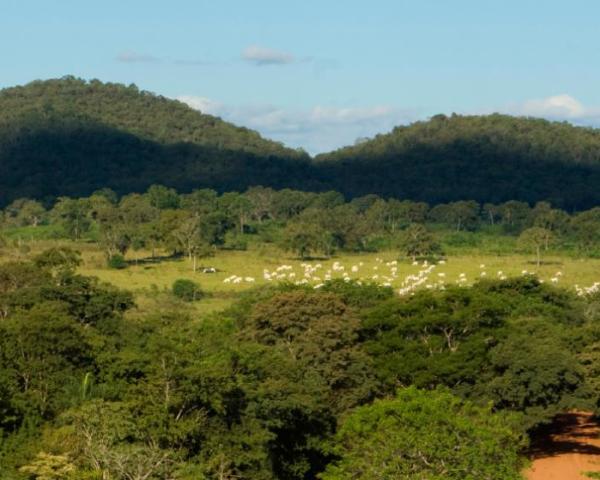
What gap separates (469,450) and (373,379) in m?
10.1

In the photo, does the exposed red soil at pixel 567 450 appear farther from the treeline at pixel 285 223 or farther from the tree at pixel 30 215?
the tree at pixel 30 215

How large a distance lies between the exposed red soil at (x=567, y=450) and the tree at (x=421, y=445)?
6.59 meters

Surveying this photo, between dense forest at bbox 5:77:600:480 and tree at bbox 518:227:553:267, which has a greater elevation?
tree at bbox 518:227:553:267

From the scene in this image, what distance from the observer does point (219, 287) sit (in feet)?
257

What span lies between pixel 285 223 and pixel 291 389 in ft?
317

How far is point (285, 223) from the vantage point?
130 meters

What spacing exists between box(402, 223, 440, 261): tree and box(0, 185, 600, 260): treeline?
78 mm

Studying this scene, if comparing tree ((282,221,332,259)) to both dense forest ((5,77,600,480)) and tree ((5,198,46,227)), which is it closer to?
dense forest ((5,77,600,480))

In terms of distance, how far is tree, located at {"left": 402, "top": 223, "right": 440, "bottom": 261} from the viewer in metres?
99.1

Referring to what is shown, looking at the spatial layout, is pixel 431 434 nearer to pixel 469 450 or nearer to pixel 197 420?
pixel 469 450

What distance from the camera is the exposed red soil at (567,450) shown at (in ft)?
121

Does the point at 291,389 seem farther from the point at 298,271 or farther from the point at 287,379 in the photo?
the point at 298,271

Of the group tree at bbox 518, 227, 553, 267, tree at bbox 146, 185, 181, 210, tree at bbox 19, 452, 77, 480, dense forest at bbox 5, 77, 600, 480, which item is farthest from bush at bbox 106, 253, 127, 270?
tree at bbox 19, 452, 77, 480

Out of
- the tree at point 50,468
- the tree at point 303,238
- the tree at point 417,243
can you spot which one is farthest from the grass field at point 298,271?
the tree at point 50,468
